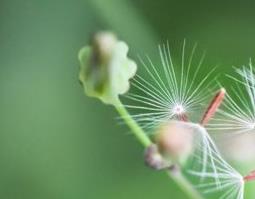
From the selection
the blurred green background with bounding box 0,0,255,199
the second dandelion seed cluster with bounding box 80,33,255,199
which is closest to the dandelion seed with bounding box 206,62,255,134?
the second dandelion seed cluster with bounding box 80,33,255,199

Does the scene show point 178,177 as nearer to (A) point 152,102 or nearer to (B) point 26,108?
(A) point 152,102

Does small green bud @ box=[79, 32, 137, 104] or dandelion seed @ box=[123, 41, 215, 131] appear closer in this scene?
small green bud @ box=[79, 32, 137, 104]

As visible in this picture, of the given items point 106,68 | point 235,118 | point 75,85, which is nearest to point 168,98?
point 235,118

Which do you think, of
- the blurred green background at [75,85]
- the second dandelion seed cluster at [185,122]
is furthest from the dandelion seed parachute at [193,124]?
the blurred green background at [75,85]

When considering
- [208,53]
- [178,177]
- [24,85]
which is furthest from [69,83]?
[178,177]

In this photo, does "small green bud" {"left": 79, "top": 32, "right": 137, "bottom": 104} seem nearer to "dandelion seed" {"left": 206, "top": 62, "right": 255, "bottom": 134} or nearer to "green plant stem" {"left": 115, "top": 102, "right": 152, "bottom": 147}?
"green plant stem" {"left": 115, "top": 102, "right": 152, "bottom": 147}

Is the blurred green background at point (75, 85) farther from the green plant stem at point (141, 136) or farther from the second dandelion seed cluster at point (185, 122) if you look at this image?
the green plant stem at point (141, 136)
